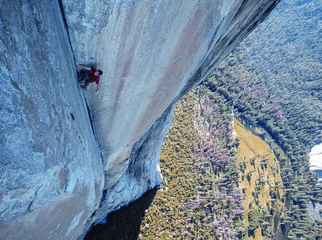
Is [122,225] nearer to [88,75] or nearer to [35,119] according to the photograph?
[88,75]

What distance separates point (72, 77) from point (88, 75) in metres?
0.32

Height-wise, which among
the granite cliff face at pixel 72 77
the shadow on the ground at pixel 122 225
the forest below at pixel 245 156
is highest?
the forest below at pixel 245 156

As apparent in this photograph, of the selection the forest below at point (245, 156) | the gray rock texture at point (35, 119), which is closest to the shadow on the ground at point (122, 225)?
the forest below at point (245, 156)

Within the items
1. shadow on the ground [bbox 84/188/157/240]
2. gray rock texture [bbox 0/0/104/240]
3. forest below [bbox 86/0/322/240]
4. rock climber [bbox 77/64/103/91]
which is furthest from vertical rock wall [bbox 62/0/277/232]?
forest below [bbox 86/0/322/240]

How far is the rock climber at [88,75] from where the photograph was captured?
370 cm

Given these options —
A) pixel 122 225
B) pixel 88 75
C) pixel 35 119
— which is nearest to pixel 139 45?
pixel 88 75

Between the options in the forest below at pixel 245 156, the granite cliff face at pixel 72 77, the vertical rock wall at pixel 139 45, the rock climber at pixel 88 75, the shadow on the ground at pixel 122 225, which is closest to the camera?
the granite cliff face at pixel 72 77

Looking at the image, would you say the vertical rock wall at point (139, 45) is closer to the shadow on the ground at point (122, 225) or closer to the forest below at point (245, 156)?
the shadow on the ground at point (122, 225)

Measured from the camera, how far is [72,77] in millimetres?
3596

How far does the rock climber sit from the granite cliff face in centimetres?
12

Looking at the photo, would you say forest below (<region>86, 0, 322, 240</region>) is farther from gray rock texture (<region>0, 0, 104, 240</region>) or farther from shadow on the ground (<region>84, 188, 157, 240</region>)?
gray rock texture (<region>0, 0, 104, 240</region>)

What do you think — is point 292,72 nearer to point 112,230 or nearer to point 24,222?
point 112,230

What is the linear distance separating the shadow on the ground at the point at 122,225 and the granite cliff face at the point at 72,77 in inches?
349

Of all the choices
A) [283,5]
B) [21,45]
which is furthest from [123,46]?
[283,5]
